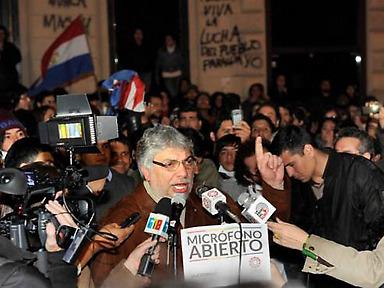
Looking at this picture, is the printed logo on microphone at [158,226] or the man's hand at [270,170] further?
the man's hand at [270,170]

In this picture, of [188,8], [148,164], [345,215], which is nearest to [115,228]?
[148,164]

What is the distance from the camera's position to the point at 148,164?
5172 millimetres

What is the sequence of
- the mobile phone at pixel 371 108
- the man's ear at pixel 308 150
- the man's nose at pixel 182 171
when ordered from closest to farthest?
1. the man's nose at pixel 182 171
2. the man's ear at pixel 308 150
3. the mobile phone at pixel 371 108

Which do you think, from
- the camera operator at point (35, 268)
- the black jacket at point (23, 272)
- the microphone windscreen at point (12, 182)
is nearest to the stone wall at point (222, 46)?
the camera operator at point (35, 268)

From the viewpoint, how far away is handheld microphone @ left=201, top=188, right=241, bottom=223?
4.53 meters

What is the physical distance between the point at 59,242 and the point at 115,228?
2.40 ft

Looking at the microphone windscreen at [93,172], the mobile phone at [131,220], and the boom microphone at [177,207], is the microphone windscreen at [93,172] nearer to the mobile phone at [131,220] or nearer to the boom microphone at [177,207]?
the mobile phone at [131,220]

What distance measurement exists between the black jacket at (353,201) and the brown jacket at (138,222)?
110 centimetres

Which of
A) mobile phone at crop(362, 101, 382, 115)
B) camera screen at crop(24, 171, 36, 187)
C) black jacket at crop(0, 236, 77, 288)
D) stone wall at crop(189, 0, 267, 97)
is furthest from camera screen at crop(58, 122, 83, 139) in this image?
stone wall at crop(189, 0, 267, 97)

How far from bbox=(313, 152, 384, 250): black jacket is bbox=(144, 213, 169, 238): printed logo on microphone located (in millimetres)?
1899

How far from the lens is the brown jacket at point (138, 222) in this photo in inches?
195

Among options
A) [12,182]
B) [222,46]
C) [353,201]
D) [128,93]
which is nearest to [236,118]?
[128,93]

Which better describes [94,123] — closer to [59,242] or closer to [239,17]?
[59,242]

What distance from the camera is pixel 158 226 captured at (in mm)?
4340
